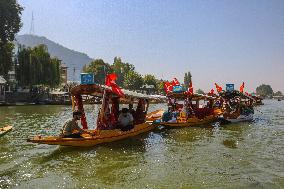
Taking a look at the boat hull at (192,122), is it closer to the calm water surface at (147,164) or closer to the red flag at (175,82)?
the red flag at (175,82)

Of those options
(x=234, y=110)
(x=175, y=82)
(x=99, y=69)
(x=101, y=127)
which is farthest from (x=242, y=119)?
(x=99, y=69)

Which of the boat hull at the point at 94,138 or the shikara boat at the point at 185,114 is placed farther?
the shikara boat at the point at 185,114

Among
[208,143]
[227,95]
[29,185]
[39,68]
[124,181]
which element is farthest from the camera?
[39,68]

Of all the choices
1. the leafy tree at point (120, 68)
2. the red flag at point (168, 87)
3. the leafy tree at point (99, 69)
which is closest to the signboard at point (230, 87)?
the red flag at point (168, 87)

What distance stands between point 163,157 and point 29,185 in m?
6.70

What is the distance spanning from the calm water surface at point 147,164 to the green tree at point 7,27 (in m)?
38.1

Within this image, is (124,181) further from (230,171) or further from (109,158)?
(230,171)

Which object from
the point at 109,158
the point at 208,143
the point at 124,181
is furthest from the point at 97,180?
the point at 208,143

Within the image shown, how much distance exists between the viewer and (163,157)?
15.7 m

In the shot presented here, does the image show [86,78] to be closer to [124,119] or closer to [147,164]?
[124,119]

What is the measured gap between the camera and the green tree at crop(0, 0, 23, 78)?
54.8 m

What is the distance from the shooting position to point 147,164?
46.6 ft

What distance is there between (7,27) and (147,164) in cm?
5132

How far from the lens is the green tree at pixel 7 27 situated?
54781 millimetres
